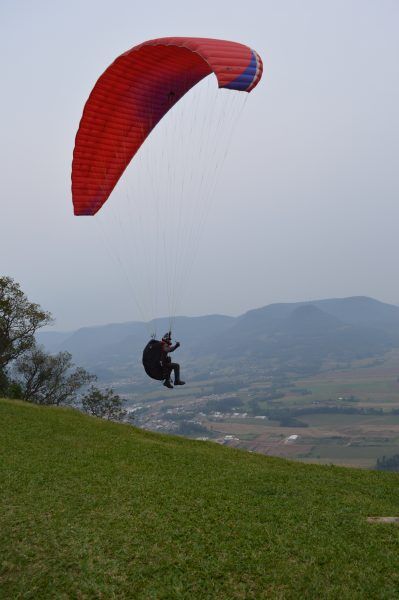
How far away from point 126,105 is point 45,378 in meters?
36.1

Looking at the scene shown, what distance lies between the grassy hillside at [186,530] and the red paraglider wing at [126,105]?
32.2ft

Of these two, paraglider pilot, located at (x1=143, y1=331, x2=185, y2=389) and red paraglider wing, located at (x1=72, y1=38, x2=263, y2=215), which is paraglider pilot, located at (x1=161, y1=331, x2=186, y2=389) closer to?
paraglider pilot, located at (x1=143, y1=331, x2=185, y2=389)

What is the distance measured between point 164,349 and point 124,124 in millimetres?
8445

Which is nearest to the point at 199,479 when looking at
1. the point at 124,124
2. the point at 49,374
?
the point at 124,124

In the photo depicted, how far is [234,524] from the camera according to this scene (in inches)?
439

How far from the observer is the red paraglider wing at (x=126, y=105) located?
586 inches

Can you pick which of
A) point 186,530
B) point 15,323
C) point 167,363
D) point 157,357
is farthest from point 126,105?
point 15,323

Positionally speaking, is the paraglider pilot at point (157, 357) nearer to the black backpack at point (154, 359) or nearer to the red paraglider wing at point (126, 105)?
the black backpack at point (154, 359)

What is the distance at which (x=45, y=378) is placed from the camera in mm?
46562

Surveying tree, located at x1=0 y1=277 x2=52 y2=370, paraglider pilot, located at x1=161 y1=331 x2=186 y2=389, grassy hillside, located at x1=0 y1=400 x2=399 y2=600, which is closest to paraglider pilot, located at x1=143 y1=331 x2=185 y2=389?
paraglider pilot, located at x1=161 y1=331 x2=186 y2=389

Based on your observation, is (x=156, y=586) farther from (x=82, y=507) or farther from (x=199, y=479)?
(x=199, y=479)

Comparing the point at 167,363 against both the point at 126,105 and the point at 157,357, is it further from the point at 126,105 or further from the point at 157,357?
the point at 126,105

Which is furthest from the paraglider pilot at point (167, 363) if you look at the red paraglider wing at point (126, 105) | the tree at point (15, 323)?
the tree at point (15, 323)

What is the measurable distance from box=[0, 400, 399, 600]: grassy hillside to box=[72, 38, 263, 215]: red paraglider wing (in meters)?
9.82
